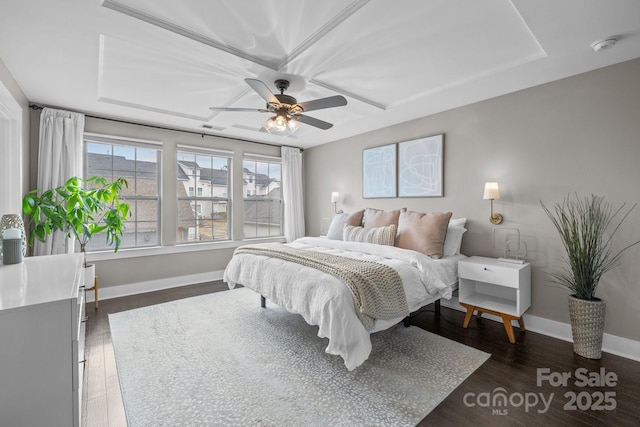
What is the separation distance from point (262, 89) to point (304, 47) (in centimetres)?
45

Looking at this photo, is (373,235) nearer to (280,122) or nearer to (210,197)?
(280,122)

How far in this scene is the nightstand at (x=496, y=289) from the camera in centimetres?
271

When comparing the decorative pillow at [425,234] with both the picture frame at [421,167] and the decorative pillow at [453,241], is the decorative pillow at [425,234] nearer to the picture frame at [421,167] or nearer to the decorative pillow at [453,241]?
the decorative pillow at [453,241]

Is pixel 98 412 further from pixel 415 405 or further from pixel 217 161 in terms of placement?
pixel 217 161

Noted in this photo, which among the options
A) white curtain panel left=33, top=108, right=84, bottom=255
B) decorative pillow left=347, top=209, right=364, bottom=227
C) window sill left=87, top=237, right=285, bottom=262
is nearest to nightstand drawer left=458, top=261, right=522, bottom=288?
decorative pillow left=347, top=209, right=364, bottom=227

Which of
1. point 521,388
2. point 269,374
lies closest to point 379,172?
point 521,388

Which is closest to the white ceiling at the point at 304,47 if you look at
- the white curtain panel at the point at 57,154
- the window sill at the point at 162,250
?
the white curtain panel at the point at 57,154

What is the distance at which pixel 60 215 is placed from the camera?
10.3 feet

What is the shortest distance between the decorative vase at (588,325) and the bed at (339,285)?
0.98 metres

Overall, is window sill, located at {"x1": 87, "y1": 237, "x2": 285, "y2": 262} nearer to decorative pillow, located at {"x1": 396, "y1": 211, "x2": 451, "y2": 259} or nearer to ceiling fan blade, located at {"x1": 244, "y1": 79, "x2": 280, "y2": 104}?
decorative pillow, located at {"x1": 396, "y1": 211, "x2": 451, "y2": 259}

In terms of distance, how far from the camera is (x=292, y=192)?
18.7 feet

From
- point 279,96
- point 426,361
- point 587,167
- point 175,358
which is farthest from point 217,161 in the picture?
point 587,167

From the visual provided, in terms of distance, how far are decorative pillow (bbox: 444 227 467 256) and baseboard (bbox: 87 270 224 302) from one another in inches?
143

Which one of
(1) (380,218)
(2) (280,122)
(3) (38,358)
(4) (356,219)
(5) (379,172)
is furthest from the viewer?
(5) (379,172)
